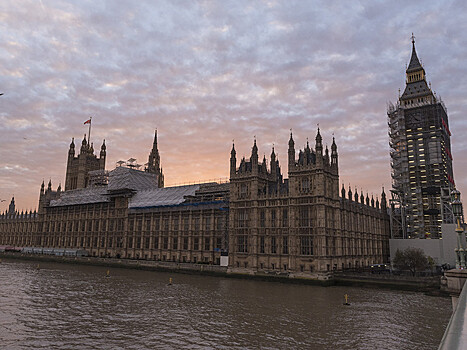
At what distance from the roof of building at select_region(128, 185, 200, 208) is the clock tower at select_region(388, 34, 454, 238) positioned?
64309 millimetres

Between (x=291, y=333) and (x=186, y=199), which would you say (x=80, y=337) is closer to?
(x=291, y=333)

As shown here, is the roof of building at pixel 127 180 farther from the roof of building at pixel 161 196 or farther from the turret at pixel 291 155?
the turret at pixel 291 155

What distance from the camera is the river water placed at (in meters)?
29.3

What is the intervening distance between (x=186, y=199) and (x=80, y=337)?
71457 mm

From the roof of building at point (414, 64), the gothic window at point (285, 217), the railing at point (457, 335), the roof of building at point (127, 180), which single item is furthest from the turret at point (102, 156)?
the railing at point (457, 335)

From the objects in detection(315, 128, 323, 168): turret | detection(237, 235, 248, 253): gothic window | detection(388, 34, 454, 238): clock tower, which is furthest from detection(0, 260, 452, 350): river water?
detection(388, 34, 454, 238): clock tower

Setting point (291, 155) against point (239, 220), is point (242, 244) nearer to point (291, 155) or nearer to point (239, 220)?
point (239, 220)

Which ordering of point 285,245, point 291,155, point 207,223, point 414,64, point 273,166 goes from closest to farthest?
point 285,245 < point 291,155 < point 273,166 < point 207,223 < point 414,64

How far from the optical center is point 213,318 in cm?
3744

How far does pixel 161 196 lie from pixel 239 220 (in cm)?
3697

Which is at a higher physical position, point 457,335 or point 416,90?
point 416,90

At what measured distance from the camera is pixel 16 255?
417 feet

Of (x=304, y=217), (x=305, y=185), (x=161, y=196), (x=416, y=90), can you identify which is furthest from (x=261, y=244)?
(x=416, y=90)

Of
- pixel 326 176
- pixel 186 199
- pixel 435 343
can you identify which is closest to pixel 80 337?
pixel 435 343
